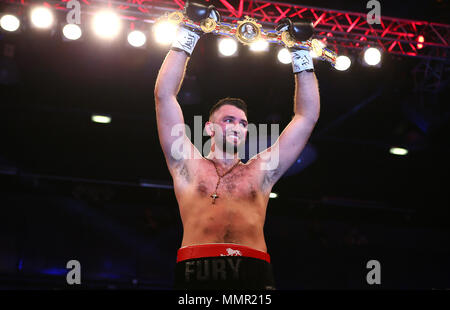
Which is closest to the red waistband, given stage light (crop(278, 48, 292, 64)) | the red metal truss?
the red metal truss

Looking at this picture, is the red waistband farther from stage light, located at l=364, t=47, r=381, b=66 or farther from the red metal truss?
stage light, located at l=364, t=47, r=381, b=66

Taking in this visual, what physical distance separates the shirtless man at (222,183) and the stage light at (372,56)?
3756mm

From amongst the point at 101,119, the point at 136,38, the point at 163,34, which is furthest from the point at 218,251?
the point at 101,119

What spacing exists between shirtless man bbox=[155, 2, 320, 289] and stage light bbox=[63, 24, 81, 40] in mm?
3729

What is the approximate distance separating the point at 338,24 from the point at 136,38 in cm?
299

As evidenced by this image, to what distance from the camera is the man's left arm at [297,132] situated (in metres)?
3.48

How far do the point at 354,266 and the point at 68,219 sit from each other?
6.84m

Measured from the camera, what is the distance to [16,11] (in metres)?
6.63

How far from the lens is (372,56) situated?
7.04 meters

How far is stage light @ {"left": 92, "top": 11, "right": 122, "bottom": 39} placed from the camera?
21.8ft

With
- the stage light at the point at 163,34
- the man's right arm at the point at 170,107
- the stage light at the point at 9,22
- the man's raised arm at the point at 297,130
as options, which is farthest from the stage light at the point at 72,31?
the man's raised arm at the point at 297,130

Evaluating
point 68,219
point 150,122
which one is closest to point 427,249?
point 150,122

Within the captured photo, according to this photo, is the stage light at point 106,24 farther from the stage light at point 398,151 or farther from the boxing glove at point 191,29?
the stage light at point 398,151
